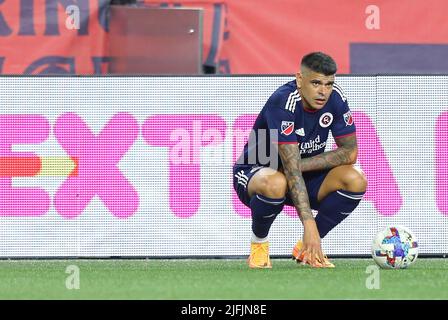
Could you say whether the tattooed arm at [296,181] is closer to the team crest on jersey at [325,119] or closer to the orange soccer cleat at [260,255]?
the team crest on jersey at [325,119]

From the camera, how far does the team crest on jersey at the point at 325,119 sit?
855cm

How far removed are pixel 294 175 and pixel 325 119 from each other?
0.52 m

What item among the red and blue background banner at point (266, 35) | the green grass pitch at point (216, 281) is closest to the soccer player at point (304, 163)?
the green grass pitch at point (216, 281)

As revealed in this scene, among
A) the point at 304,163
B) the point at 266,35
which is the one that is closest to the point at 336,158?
the point at 304,163

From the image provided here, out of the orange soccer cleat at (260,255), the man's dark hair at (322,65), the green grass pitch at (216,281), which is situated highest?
the man's dark hair at (322,65)

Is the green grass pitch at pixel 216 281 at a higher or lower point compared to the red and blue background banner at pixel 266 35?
lower

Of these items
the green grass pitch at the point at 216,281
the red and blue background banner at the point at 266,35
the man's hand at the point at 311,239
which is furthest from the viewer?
Result: the red and blue background banner at the point at 266,35

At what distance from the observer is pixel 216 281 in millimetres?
7496

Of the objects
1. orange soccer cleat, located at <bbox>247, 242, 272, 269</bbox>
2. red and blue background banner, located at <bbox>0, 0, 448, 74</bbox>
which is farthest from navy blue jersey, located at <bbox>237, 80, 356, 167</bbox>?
red and blue background banner, located at <bbox>0, 0, 448, 74</bbox>

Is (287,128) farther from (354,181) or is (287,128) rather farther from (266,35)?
(266,35)
